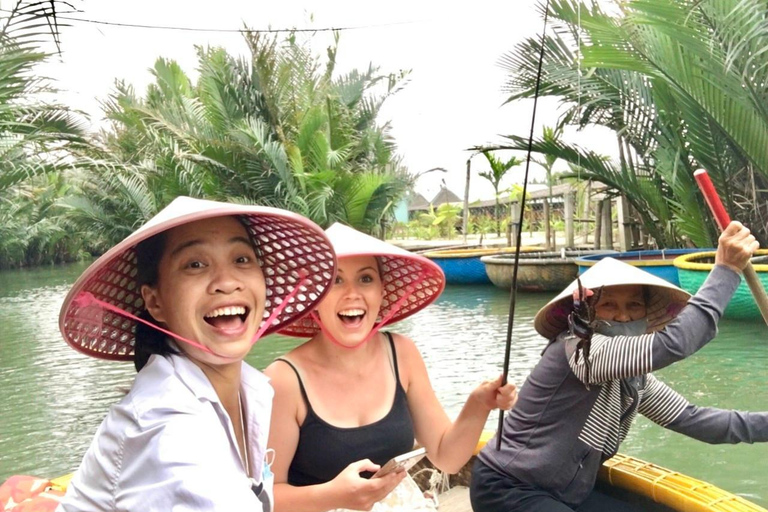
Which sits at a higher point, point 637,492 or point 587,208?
point 587,208

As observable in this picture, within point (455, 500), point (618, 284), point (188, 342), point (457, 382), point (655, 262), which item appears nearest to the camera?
point (188, 342)

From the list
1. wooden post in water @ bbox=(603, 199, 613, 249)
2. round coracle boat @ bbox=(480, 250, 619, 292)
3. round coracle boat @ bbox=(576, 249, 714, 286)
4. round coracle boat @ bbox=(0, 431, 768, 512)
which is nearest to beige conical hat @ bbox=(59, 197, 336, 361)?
round coracle boat @ bbox=(0, 431, 768, 512)

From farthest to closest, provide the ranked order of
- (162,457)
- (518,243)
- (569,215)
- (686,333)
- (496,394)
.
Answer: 1. (569,215)
2. (686,333)
3. (496,394)
4. (518,243)
5. (162,457)

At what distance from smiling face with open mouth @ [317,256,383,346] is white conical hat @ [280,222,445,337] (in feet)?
0.16

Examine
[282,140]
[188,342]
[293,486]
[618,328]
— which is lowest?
[293,486]

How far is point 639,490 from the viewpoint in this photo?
2.23 m

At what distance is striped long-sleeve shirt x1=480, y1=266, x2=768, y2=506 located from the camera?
189 cm

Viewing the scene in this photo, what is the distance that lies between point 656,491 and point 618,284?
0.60 meters

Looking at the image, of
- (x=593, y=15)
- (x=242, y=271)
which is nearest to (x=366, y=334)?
(x=242, y=271)

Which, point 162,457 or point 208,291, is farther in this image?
point 208,291

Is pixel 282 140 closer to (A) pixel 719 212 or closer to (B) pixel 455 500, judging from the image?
(B) pixel 455 500

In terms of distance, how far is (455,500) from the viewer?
256 cm

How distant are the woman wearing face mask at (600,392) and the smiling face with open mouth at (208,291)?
916 millimetres

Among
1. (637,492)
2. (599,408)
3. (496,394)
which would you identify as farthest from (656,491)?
(496,394)
